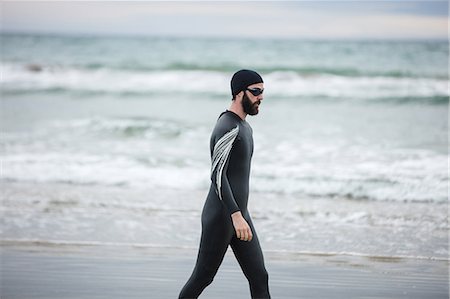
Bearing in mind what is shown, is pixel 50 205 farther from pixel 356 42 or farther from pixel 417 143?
pixel 356 42

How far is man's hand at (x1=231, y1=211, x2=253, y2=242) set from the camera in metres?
4.27

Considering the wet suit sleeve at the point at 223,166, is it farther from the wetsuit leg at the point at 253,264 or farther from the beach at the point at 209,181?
the beach at the point at 209,181

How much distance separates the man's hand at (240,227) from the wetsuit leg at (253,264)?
20 cm

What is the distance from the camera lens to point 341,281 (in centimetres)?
634

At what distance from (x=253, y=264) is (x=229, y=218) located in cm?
30

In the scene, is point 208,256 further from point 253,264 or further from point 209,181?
point 209,181

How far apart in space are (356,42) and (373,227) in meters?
28.5

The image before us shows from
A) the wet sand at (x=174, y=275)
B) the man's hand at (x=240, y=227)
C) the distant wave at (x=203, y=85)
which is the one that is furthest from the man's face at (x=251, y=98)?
the distant wave at (x=203, y=85)

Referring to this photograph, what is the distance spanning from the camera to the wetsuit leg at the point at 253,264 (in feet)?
14.7

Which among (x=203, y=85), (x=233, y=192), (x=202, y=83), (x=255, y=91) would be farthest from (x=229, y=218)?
(x=202, y=83)

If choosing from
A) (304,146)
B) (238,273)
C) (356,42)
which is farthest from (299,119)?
(356,42)

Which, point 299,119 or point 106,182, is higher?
point 299,119

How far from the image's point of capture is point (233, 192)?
4.49 m

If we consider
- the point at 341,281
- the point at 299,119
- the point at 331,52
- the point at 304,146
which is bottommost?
the point at 341,281
